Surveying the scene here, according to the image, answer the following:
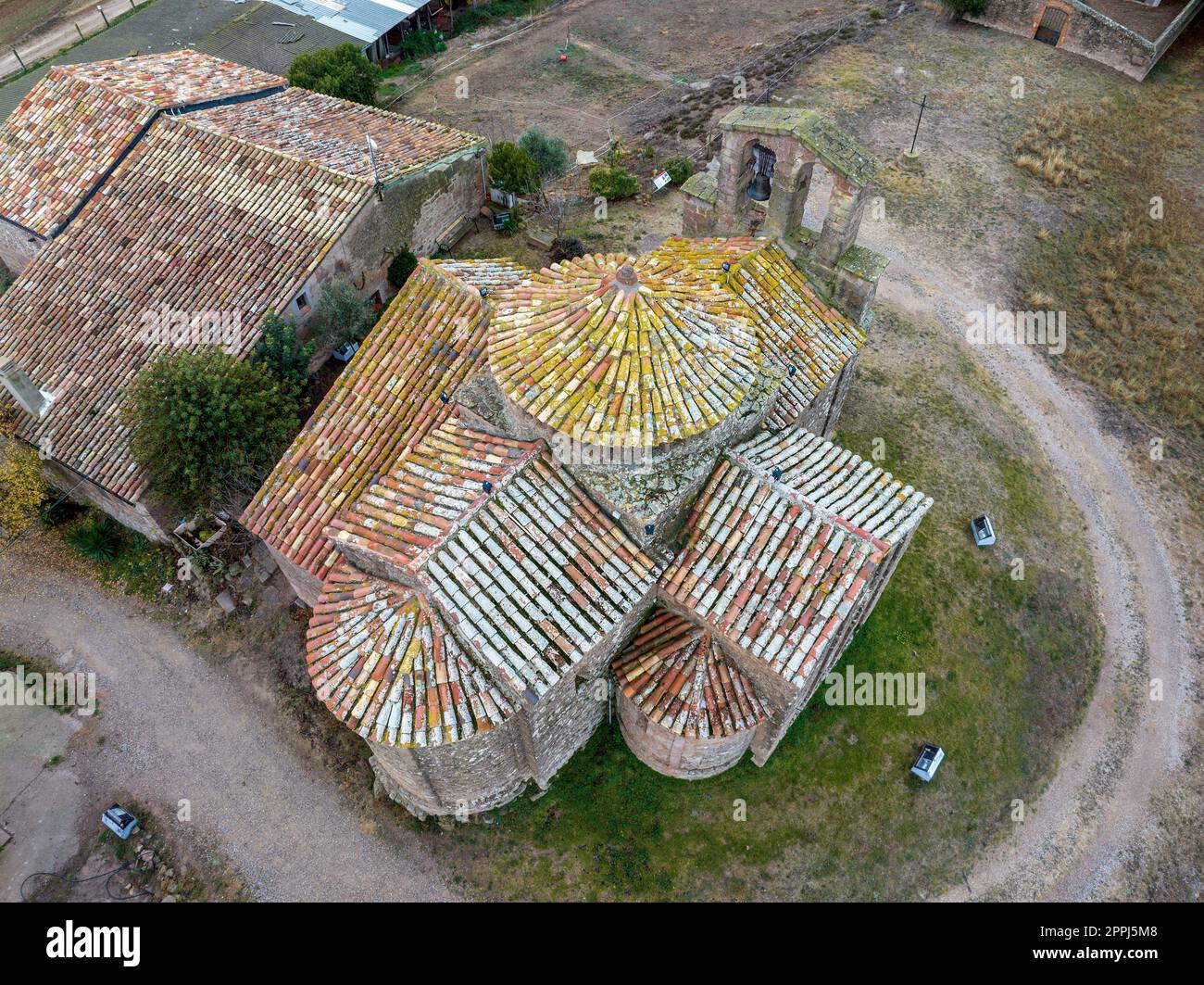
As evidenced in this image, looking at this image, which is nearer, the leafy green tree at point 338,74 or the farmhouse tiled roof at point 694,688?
the farmhouse tiled roof at point 694,688

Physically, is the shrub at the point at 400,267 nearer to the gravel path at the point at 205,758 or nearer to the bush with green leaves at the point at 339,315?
the bush with green leaves at the point at 339,315

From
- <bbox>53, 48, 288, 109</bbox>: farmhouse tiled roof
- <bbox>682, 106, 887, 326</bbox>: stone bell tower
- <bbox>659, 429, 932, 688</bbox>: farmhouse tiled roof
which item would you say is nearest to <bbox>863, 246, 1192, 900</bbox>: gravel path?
<bbox>659, 429, 932, 688</bbox>: farmhouse tiled roof

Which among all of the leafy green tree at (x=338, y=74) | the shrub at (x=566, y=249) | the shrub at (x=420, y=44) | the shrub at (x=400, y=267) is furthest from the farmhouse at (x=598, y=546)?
the shrub at (x=420, y=44)

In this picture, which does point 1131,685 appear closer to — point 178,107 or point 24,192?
point 178,107

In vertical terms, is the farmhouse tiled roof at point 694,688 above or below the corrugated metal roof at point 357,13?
below

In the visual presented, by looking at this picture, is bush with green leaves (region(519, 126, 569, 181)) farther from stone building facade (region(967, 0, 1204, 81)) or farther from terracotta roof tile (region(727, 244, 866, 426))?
stone building facade (region(967, 0, 1204, 81))

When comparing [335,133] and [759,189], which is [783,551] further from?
[335,133]
